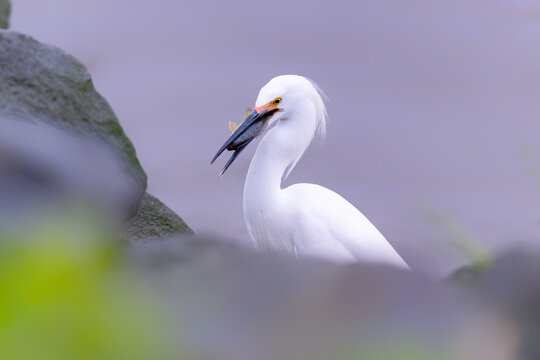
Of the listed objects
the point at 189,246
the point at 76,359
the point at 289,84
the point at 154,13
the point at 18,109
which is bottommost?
the point at 76,359

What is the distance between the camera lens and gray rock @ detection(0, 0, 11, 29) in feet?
16.4

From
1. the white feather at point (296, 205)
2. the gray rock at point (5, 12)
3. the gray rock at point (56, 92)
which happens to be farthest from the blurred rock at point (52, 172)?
the gray rock at point (5, 12)

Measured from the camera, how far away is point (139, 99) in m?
4.96

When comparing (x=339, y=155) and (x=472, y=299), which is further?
(x=339, y=155)

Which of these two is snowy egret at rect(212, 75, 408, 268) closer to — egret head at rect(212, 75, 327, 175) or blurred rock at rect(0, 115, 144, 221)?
egret head at rect(212, 75, 327, 175)

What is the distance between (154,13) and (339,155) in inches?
71.6

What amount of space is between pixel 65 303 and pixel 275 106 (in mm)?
2431

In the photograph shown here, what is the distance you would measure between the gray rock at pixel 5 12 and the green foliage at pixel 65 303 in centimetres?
466

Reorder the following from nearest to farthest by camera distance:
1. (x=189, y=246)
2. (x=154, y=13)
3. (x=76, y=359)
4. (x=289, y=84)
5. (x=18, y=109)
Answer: (x=76, y=359), (x=189, y=246), (x=18, y=109), (x=289, y=84), (x=154, y=13)

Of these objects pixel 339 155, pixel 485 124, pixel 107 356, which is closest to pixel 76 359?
pixel 107 356

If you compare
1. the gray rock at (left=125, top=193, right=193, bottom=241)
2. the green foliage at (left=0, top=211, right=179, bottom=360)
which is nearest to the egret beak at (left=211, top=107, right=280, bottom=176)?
the gray rock at (left=125, top=193, right=193, bottom=241)

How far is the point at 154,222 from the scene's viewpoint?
10.2 ft

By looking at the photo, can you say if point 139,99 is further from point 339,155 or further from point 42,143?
point 42,143

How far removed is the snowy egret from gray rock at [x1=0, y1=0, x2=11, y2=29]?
264 centimetres
